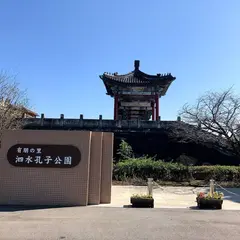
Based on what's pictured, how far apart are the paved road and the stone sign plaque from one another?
1757mm

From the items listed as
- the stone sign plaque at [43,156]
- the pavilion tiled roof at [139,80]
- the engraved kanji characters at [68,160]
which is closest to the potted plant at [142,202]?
the stone sign plaque at [43,156]

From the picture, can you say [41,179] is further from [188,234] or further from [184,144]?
[184,144]

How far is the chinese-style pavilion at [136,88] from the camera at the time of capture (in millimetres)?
29625

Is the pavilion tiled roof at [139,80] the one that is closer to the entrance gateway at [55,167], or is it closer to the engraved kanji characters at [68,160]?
the entrance gateway at [55,167]

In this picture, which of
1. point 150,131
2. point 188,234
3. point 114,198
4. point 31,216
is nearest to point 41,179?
point 31,216

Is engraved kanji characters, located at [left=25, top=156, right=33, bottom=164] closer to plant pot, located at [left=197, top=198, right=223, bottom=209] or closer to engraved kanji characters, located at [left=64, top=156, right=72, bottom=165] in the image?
engraved kanji characters, located at [left=64, top=156, right=72, bottom=165]

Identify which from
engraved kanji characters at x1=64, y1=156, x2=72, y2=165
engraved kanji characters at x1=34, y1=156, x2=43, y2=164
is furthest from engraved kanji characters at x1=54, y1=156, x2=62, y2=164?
engraved kanji characters at x1=34, y1=156, x2=43, y2=164

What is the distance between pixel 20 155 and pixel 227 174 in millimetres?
12946

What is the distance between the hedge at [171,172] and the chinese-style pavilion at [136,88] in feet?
33.8

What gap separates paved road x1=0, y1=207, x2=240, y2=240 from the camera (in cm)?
660

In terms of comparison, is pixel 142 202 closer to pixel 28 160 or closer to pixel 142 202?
pixel 142 202

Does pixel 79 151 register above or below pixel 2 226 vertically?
above

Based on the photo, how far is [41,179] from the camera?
1098cm

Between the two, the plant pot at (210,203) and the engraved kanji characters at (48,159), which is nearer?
the plant pot at (210,203)
